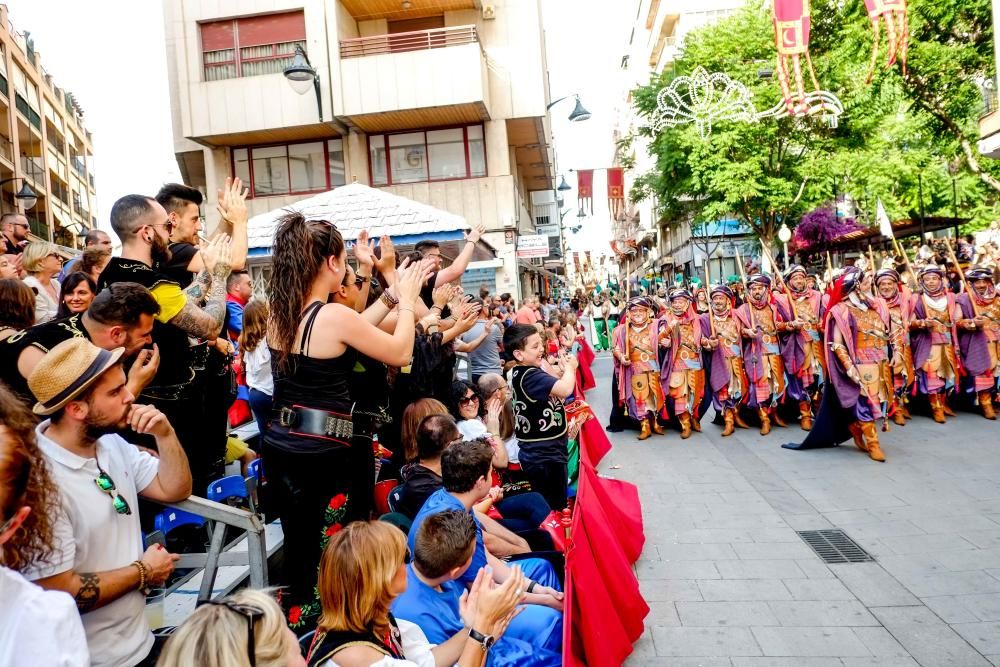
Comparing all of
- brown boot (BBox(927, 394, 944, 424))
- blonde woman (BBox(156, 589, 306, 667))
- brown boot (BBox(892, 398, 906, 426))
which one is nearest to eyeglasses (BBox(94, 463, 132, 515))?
blonde woman (BBox(156, 589, 306, 667))

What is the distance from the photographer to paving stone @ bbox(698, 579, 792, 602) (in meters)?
4.89

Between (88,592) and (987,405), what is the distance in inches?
419

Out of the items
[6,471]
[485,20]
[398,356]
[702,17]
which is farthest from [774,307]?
[702,17]

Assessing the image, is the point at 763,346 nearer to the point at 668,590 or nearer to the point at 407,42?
the point at 668,590

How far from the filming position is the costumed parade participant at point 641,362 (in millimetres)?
10328

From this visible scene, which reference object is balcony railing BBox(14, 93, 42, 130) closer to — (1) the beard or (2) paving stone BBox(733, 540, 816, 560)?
(1) the beard

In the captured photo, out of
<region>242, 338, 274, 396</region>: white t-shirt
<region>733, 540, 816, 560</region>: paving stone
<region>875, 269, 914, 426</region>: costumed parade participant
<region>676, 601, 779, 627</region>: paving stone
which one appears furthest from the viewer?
<region>875, 269, 914, 426</region>: costumed parade participant

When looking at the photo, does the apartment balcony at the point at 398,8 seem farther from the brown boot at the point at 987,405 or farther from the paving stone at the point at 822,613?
the paving stone at the point at 822,613

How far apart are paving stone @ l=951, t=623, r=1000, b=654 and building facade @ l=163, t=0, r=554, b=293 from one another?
18.0m

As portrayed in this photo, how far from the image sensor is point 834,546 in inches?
225

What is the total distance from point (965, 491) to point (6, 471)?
7.38 meters

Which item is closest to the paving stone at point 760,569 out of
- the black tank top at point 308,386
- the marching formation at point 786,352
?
the black tank top at point 308,386

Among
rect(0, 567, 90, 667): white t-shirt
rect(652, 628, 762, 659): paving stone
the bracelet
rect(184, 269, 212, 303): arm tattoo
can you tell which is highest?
rect(184, 269, 212, 303): arm tattoo

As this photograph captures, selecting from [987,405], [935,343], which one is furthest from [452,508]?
[987,405]
